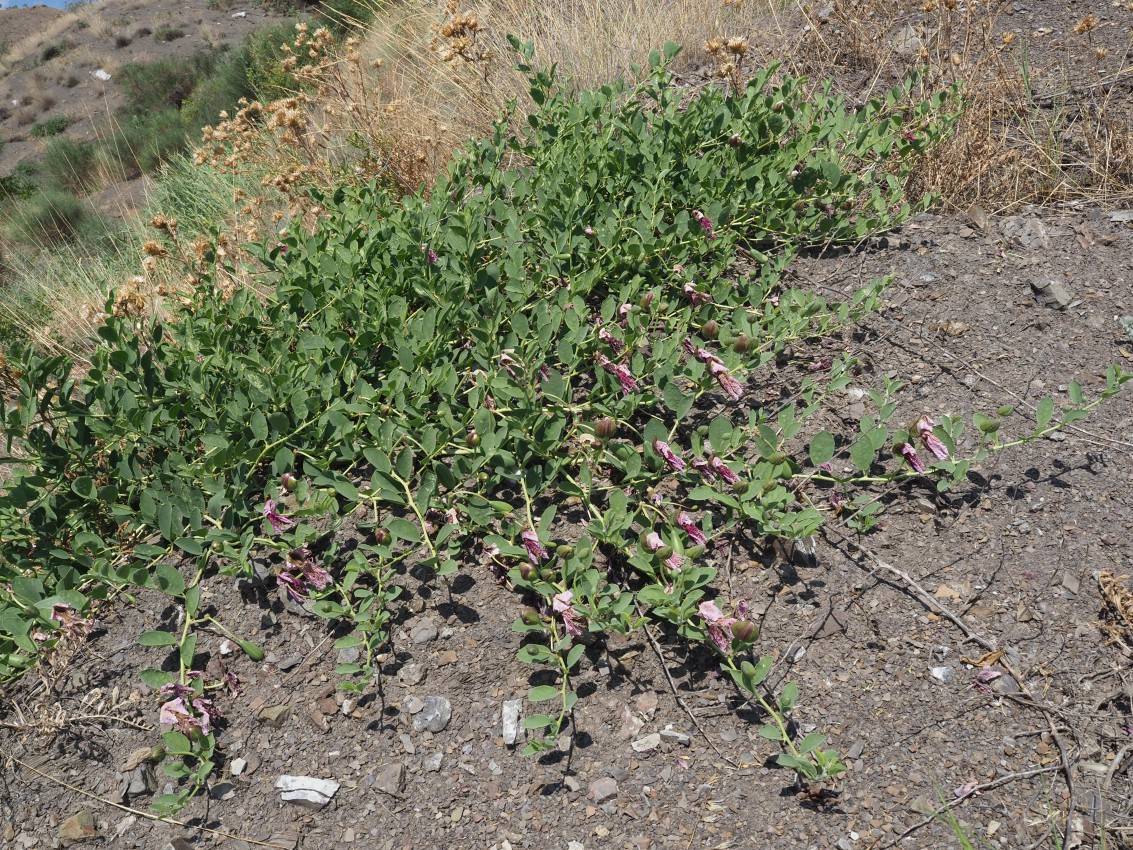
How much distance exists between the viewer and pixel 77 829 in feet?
5.98

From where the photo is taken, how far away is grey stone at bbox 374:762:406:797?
70.8 inches

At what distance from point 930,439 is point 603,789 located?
4.12 ft

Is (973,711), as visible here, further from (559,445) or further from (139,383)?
(139,383)

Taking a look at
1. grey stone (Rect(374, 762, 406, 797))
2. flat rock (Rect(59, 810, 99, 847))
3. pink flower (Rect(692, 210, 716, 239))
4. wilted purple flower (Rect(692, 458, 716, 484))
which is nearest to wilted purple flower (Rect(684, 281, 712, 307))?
pink flower (Rect(692, 210, 716, 239))

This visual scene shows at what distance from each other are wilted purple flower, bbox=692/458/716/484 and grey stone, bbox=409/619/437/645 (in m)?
0.82

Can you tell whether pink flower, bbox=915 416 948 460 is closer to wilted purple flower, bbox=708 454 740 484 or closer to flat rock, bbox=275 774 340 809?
wilted purple flower, bbox=708 454 740 484

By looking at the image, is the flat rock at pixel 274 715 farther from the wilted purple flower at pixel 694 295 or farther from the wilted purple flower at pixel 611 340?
the wilted purple flower at pixel 694 295

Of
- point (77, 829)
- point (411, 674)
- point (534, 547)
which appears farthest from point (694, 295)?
point (77, 829)

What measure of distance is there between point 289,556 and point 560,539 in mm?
720

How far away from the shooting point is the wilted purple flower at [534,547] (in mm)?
2041

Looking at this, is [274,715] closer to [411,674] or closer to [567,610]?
[411,674]

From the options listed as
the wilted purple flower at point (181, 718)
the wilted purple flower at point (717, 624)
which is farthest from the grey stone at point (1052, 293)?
the wilted purple flower at point (181, 718)

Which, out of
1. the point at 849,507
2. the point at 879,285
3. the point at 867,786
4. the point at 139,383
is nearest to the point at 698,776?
the point at 867,786

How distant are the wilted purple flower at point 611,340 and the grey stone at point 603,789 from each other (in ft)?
4.25
